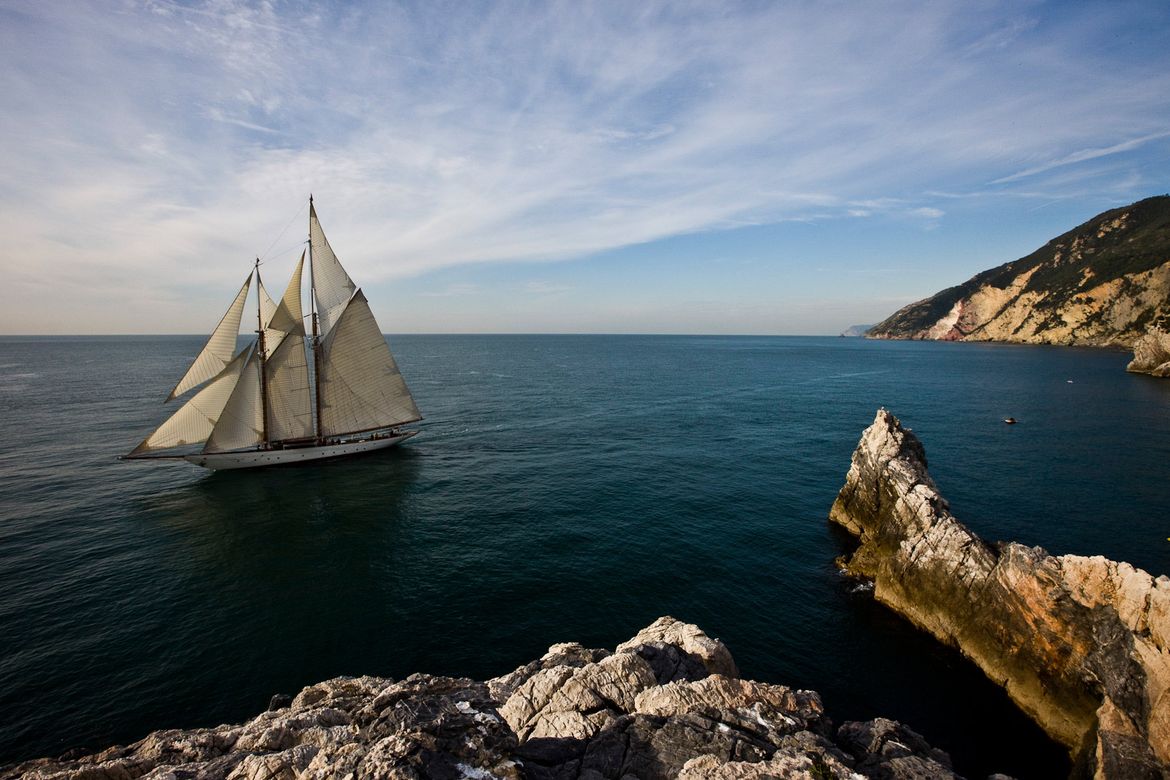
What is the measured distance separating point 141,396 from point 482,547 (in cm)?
9051

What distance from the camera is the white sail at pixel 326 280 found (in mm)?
49219

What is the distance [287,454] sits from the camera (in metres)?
50.7

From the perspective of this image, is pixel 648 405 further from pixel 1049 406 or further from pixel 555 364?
pixel 555 364

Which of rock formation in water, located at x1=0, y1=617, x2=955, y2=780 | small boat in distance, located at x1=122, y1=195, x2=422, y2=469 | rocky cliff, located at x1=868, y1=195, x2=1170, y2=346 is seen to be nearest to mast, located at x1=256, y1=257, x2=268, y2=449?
small boat in distance, located at x1=122, y1=195, x2=422, y2=469

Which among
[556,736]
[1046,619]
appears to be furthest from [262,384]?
[1046,619]

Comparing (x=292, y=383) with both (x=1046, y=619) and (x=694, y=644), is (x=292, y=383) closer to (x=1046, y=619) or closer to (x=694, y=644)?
(x=694, y=644)

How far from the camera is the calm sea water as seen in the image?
2102cm

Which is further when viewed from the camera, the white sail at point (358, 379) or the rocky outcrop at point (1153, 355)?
the rocky outcrop at point (1153, 355)

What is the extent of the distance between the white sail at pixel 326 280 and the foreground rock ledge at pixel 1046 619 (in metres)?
50.5

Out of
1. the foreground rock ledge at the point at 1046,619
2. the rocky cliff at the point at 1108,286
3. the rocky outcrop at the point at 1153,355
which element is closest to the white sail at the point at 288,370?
the foreground rock ledge at the point at 1046,619

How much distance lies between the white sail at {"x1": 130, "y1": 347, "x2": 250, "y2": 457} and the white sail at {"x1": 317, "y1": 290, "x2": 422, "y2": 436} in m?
7.64

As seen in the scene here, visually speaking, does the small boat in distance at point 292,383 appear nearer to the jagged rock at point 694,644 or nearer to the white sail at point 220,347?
the white sail at point 220,347

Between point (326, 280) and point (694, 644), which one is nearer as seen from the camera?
point (694, 644)

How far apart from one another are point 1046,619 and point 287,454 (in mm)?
58447
